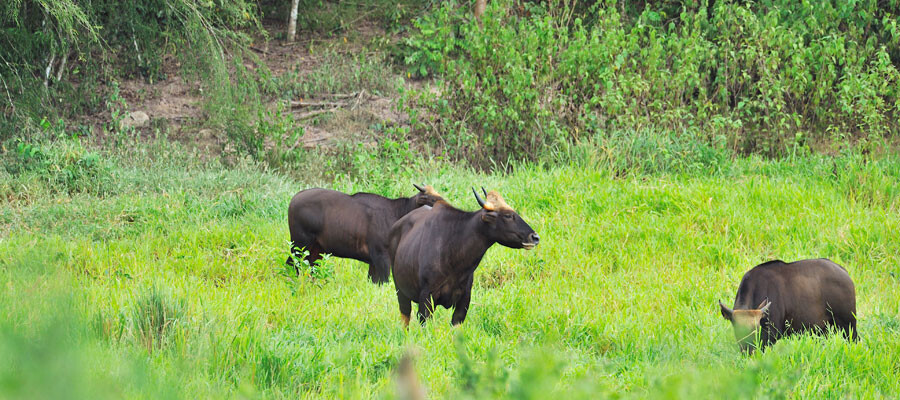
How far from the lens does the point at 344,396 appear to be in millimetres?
3852

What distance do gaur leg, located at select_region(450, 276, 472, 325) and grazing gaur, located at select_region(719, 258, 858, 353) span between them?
1.65 meters

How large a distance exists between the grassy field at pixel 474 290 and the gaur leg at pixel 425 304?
0.12 metres

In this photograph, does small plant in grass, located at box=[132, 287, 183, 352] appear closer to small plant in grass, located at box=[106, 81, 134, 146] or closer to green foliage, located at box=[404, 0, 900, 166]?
green foliage, located at box=[404, 0, 900, 166]

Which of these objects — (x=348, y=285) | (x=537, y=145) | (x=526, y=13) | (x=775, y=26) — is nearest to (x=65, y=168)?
(x=348, y=285)

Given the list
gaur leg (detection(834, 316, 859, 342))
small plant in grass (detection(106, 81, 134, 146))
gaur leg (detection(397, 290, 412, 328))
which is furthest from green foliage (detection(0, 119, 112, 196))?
gaur leg (detection(834, 316, 859, 342))

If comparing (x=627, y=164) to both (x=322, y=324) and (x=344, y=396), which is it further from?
(x=344, y=396)

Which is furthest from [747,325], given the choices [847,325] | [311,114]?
[311,114]

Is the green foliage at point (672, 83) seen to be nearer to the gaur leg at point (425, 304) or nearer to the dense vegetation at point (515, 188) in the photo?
the dense vegetation at point (515, 188)

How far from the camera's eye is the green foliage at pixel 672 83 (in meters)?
11.3

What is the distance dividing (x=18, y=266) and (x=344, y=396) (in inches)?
108

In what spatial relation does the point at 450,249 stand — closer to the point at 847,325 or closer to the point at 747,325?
the point at 747,325

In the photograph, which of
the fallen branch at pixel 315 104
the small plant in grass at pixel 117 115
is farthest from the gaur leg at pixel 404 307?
the fallen branch at pixel 315 104

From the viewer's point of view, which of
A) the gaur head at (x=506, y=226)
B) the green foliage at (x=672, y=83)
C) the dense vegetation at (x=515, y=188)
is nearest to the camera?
the dense vegetation at (x=515, y=188)

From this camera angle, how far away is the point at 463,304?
18.5ft
